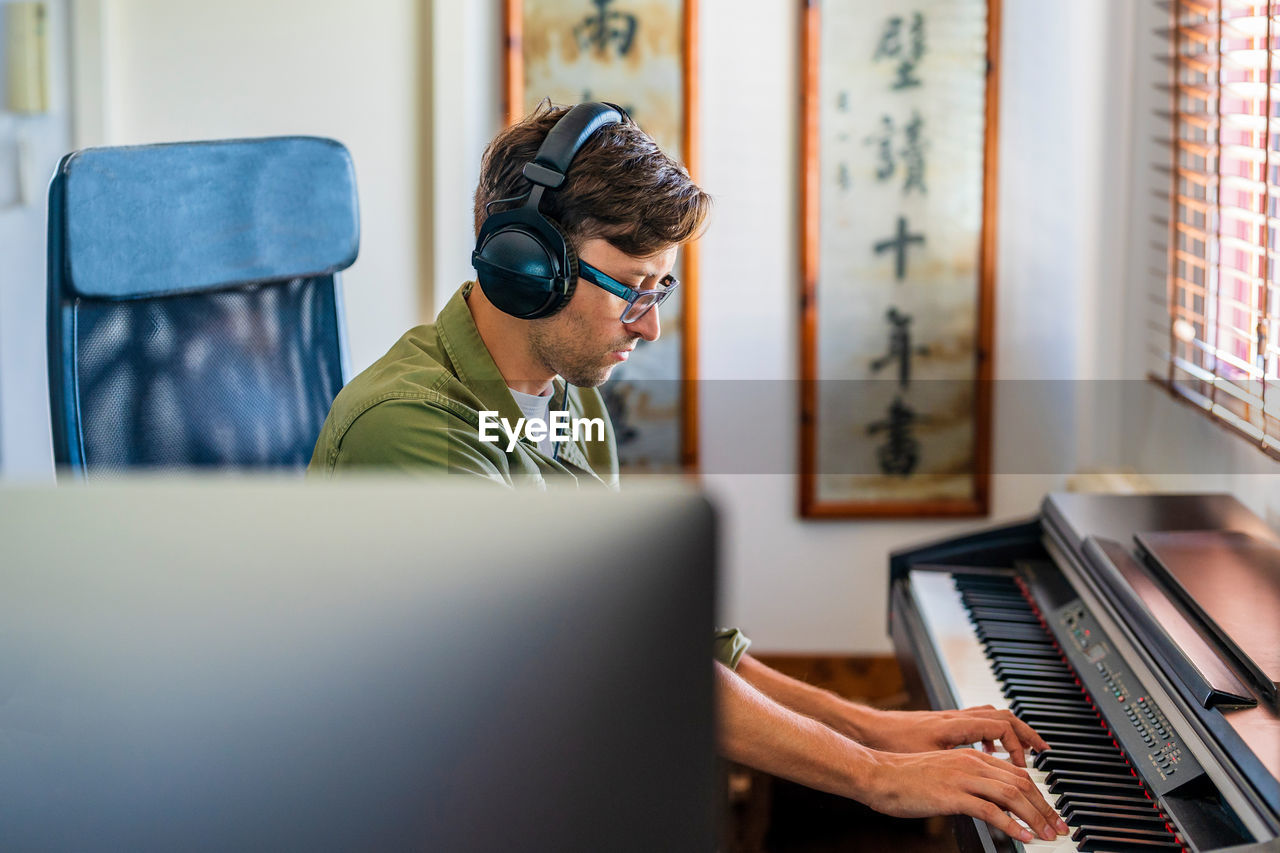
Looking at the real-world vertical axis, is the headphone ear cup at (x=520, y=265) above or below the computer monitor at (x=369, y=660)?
above

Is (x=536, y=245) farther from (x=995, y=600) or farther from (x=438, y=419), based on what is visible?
(x=995, y=600)

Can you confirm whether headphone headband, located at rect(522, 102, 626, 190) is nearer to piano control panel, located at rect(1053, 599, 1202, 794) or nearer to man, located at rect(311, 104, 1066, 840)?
man, located at rect(311, 104, 1066, 840)

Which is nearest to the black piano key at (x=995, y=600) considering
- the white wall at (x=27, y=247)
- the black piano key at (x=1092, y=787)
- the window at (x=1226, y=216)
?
the window at (x=1226, y=216)

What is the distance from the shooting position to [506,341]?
1333 millimetres

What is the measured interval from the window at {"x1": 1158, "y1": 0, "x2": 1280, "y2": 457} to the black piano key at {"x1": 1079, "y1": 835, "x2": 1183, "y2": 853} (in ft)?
2.36

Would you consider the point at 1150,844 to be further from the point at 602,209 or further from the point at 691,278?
the point at 691,278

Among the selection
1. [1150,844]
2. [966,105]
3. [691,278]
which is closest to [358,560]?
[1150,844]

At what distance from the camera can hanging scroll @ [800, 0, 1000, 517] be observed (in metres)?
2.58

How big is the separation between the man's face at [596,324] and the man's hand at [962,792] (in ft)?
1.71

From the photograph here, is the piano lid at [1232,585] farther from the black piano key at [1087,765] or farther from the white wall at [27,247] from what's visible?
the white wall at [27,247]

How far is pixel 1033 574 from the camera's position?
1668 millimetres

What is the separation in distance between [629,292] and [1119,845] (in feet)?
2.30

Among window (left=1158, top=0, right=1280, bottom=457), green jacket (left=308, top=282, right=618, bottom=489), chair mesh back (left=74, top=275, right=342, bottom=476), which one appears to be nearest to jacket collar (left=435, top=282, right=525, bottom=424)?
green jacket (left=308, top=282, right=618, bottom=489)

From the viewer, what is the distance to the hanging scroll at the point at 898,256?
8.46 feet
